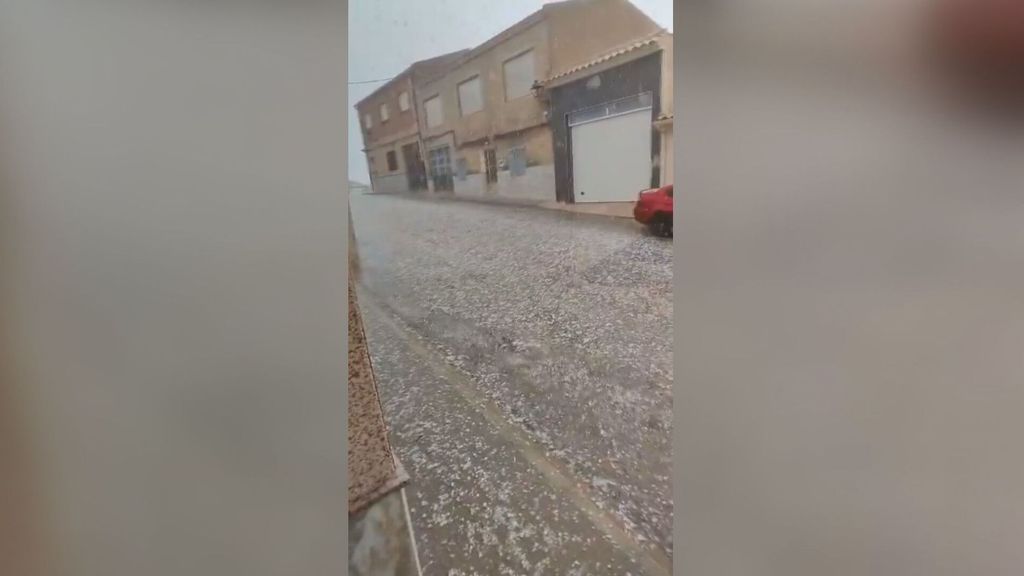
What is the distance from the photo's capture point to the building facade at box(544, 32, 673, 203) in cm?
92

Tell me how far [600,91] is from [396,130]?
33 cm

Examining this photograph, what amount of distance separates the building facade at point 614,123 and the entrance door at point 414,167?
22 cm

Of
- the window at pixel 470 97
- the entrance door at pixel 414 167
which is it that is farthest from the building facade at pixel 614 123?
the entrance door at pixel 414 167

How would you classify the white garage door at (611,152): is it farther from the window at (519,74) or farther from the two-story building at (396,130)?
the two-story building at (396,130)

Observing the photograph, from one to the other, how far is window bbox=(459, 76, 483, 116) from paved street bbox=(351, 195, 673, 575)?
152mm

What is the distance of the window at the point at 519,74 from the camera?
2.98ft
